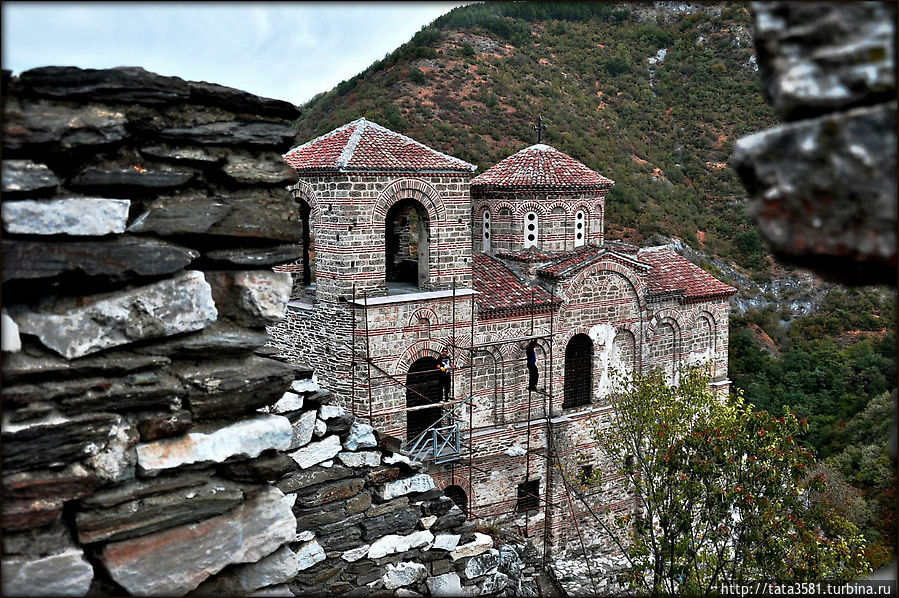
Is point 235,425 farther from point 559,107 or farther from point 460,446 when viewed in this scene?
point 559,107

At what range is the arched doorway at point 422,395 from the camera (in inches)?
532

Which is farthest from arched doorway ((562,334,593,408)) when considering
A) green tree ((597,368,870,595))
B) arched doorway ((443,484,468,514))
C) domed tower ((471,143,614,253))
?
green tree ((597,368,870,595))

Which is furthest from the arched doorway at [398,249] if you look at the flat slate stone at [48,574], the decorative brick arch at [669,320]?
the flat slate stone at [48,574]

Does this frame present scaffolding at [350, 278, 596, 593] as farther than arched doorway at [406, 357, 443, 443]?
No

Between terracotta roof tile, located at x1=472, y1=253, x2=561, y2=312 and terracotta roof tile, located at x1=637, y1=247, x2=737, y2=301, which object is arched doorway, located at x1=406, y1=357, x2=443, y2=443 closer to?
terracotta roof tile, located at x1=472, y1=253, x2=561, y2=312

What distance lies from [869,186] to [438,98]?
121 feet

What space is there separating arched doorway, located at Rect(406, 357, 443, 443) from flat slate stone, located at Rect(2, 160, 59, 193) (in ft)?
34.4

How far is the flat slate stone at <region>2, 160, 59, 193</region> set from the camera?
114 inches

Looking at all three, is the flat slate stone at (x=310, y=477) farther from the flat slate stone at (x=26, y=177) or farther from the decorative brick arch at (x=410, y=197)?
the decorative brick arch at (x=410, y=197)

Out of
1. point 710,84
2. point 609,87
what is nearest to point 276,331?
point 609,87

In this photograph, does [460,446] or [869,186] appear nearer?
[869,186]

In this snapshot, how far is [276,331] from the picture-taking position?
548 inches

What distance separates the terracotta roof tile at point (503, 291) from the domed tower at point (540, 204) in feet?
2.75

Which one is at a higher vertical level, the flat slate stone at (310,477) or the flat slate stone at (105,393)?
the flat slate stone at (105,393)
